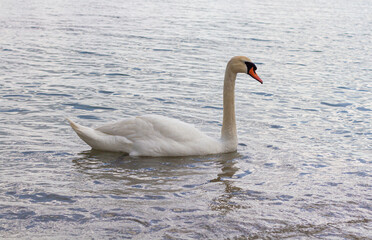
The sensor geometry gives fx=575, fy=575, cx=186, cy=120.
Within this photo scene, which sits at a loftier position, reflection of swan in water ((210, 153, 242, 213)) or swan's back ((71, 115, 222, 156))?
swan's back ((71, 115, 222, 156))

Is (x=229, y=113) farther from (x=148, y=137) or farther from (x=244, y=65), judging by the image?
(x=148, y=137)

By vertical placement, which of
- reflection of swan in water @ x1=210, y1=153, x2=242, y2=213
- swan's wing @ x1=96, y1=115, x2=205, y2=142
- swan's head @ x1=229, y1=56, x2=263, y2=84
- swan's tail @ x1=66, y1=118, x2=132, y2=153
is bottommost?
reflection of swan in water @ x1=210, y1=153, x2=242, y2=213

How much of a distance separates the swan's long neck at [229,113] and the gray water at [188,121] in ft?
0.97

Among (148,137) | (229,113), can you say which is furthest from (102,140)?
(229,113)

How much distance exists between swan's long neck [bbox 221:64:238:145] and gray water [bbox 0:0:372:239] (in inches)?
11.6

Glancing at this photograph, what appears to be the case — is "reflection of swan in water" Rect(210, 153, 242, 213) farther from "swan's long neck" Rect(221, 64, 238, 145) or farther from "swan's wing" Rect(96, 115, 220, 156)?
"swan's wing" Rect(96, 115, 220, 156)

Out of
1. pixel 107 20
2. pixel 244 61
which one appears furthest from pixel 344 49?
pixel 244 61

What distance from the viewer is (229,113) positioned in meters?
8.63

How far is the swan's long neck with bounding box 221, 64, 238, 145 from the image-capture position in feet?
27.9

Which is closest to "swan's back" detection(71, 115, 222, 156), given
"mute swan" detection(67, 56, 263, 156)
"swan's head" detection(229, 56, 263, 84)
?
"mute swan" detection(67, 56, 263, 156)

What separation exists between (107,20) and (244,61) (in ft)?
61.4

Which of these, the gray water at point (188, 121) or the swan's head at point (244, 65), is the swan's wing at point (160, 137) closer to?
the gray water at point (188, 121)

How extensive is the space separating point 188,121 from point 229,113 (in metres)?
1.56

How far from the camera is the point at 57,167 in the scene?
7.31m
